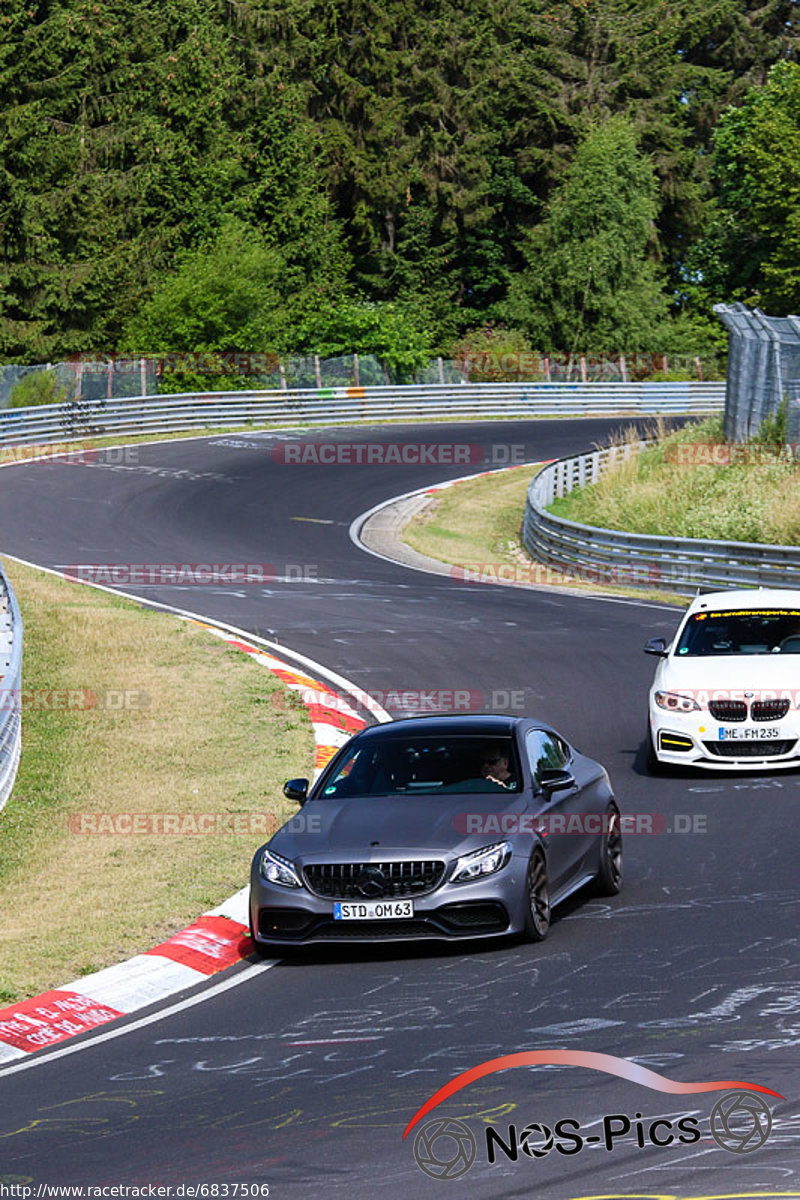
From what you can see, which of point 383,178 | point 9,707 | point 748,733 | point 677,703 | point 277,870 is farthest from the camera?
point 383,178

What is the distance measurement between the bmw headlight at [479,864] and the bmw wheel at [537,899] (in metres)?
0.19

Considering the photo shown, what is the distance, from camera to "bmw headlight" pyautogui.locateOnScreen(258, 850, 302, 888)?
10492 millimetres

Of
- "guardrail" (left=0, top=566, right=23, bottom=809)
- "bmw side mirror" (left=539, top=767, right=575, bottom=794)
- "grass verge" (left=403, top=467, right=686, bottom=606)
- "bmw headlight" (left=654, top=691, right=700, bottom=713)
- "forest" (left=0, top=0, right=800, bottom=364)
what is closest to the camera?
"bmw side mirror" (left=539, top=767, right=575, bottom=794)

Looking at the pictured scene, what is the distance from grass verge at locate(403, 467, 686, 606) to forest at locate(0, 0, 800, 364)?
19.1m

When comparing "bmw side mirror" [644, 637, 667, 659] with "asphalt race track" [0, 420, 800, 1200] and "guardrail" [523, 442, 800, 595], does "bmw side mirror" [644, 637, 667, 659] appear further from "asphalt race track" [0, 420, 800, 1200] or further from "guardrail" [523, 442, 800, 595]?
"guardrail" [523, 442, 800, 595]

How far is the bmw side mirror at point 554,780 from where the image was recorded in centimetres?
1105

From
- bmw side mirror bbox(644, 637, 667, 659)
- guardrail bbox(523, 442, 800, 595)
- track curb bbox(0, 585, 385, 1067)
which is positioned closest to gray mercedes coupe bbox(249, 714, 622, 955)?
track curb bbox(0, 585, 385, 1067)

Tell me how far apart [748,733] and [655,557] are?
15.7m

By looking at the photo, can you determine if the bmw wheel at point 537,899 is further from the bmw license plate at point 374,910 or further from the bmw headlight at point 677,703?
the bmw headlight at point 677,703

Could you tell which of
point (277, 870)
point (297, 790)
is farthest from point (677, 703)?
point (277, 870)

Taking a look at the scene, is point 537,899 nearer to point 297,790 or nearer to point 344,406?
point 297,790

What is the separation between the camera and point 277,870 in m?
10.6

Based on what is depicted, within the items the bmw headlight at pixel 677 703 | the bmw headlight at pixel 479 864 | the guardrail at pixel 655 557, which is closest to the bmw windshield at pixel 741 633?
the bmw headlight at pixel 677 703

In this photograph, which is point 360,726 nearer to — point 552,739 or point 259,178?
point 552,739
